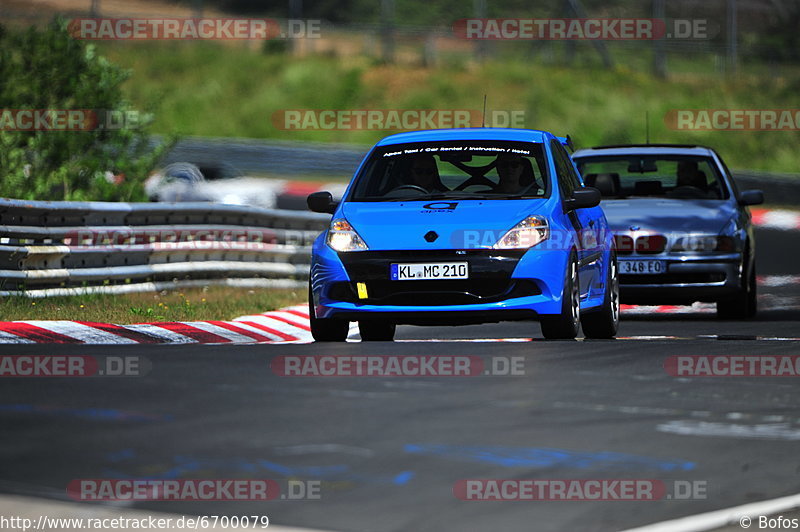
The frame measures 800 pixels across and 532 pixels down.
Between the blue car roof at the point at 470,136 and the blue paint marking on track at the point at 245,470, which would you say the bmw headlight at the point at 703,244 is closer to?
the blue car roof at the point at 470,136

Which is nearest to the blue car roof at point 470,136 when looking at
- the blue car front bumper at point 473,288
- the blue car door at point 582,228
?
the blue car door at point 582,228

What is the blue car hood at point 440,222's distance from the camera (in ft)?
37.4

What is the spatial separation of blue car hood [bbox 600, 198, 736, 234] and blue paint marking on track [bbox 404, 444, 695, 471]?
816 cm

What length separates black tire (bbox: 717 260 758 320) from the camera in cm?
1545

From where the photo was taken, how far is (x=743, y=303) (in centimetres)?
1554

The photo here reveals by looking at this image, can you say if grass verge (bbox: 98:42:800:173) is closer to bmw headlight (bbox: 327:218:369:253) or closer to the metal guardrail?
the metal guardrail

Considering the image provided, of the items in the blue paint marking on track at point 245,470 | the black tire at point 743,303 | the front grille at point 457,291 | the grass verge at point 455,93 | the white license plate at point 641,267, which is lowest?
the black tire at point 743,303

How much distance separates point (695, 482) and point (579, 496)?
611 millimetres

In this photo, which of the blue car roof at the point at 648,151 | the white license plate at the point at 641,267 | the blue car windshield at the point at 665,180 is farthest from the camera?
the blue car roof at the point at 648,151

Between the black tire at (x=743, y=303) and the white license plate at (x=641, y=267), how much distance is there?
0.72 meters

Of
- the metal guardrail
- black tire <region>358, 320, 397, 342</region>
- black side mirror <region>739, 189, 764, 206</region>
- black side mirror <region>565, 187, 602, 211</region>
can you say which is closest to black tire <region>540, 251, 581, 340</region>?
black side mirror <region>565, 187, 602, 211</region>

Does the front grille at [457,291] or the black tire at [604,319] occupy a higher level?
the front grille at [457,291]

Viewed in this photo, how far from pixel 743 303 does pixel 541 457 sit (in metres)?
8.81

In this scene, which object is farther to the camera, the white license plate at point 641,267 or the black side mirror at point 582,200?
the white license plate at point 641,267
